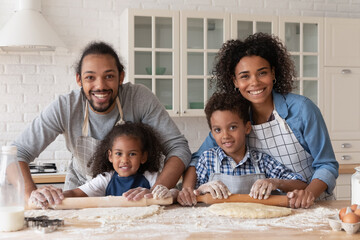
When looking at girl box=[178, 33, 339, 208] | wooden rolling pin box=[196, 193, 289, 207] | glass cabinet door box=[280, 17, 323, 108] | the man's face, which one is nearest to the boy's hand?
wooden rolling pin box=[196, 193, 289, 207]

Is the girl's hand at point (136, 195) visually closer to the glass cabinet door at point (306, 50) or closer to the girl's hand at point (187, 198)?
the girl's hand at point (187, 198)

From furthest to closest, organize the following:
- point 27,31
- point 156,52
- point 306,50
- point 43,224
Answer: point 306,50
point 156,52
point 27,31
point 43,224

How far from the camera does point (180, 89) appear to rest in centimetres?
368

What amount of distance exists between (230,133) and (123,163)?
47 centimetres

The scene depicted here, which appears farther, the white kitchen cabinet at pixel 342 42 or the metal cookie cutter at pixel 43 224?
the white kitchen cabinet at pixel 342 42

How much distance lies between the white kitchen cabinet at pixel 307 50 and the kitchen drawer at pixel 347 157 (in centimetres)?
46

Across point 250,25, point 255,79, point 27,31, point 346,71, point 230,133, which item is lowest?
point 230,133

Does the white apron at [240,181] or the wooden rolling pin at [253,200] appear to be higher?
the white apron at [240,181]

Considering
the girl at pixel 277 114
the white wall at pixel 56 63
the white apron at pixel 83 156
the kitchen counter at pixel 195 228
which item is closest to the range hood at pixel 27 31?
the white wall at pixel 56 63

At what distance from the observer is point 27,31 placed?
128 inches

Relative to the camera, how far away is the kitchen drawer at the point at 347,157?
394cm

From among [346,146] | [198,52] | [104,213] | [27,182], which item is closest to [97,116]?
[27,182]

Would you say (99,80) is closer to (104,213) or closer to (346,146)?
(104,213)

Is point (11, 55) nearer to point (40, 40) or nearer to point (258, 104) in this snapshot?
point (40, 40)
